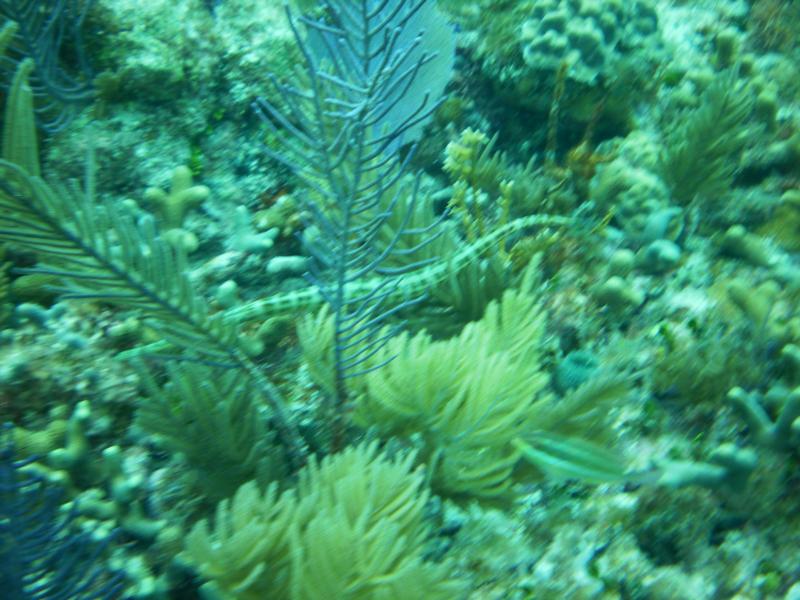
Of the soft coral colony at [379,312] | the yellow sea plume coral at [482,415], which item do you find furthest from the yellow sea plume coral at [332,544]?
the yellow sea plume coral at [482,415]

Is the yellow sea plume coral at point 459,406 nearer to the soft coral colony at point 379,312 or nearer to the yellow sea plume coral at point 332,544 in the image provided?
the soft coral colony at point 379,312

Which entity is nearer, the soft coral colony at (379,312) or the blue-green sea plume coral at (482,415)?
the soft coral colony at (379,312)

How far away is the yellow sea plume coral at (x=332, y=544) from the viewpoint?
6.57 ft

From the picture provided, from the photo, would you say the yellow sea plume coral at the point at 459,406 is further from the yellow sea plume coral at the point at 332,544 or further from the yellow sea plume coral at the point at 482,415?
the yellow sea plume coral at the point at 332,544

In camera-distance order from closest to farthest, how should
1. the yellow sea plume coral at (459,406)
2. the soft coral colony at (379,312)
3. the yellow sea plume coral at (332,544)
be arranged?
1. the yellow sea plume coral at (332,544)
2. the soft coral colony at (379,312)
3. the yellow sea plume coral at (459,406)

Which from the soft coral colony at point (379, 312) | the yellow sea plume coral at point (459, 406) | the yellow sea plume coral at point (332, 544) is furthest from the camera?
the yellow sea plume coral at point (459, 406)

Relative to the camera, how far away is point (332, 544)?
200 centimetres

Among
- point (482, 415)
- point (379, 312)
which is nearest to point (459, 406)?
point (482, 415)

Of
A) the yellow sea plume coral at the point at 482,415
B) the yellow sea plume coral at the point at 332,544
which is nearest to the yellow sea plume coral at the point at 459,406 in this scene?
the yellow sea plume coral at the point at 482,415

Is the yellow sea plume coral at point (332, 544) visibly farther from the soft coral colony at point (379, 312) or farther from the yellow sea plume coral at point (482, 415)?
the yellow sea plume coral at point (482, 415)

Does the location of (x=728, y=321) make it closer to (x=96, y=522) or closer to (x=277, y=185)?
(x=277, y=185)

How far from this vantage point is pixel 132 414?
10.4 feet

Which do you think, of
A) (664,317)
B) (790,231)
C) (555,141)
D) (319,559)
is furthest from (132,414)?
(790,231)

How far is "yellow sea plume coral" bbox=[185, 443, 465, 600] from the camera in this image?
2.00m
